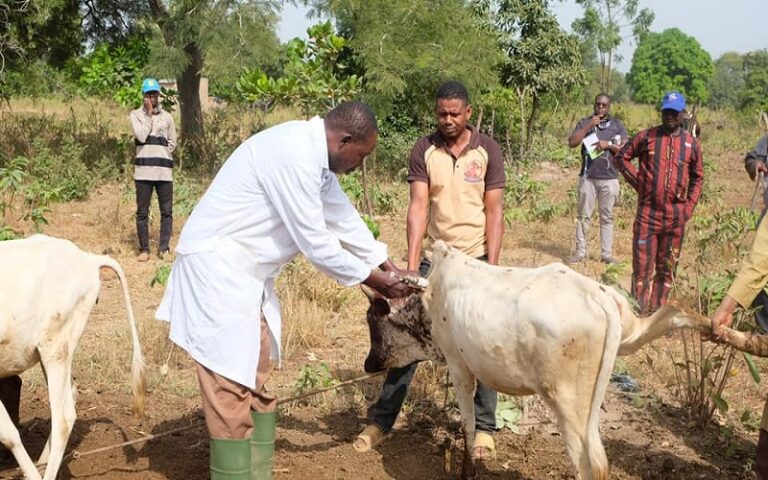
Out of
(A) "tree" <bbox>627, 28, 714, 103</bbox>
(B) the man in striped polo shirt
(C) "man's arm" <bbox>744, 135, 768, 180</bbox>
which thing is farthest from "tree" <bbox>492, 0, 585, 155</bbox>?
(A) "tree" <bbox>627, 28, 714, 103</bbox>

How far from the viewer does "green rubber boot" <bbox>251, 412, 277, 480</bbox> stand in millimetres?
3650

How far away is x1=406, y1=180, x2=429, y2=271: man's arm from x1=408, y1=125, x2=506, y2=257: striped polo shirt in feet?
0.17

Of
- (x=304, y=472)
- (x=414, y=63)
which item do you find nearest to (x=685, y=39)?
(x=414, y=63)

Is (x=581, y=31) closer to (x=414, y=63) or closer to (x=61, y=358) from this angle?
(x=414, y=63)

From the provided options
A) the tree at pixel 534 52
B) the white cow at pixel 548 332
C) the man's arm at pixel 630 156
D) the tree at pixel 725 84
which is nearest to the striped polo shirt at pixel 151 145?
the man's arm at pixel 630 156

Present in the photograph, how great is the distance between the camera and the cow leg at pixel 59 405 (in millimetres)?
3873

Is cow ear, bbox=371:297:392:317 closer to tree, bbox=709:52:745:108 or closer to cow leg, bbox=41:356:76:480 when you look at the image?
cow leg, bbox=41:356:76:480

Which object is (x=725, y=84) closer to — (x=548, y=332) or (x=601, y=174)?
(x=601, y=174)

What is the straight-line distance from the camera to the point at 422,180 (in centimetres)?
455

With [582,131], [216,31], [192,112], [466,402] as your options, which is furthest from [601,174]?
[192,112]

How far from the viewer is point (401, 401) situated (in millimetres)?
4688

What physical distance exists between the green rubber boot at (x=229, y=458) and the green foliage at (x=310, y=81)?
7.49m

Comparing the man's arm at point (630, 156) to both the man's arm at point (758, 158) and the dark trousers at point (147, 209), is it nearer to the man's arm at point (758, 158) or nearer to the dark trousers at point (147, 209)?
the man's arm at point (758, 158)

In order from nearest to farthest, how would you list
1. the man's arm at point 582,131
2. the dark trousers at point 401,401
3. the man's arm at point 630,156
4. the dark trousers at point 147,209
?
the dark trousers at point 401,401, the man's arm at point 630,156, the dark trousers at point 147,209, the man's arm at point 582,131
